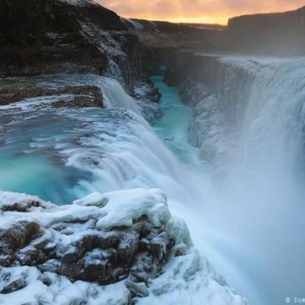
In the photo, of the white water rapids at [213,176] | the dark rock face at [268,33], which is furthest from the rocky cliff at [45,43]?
the dark rock face at [268,33]

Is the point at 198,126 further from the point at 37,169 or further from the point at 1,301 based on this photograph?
the point at 1,301

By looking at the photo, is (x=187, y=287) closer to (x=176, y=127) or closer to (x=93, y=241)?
(x=93, y=241)

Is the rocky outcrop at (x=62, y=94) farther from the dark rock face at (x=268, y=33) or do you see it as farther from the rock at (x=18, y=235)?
the dark rock face at (x=268, y=33)

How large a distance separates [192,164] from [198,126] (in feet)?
14.8

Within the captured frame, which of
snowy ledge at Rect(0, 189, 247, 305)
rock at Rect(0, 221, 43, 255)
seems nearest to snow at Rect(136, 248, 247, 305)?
snowy ledge at Rect(0, 189, 247, 305)

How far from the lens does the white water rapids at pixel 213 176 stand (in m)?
6.22

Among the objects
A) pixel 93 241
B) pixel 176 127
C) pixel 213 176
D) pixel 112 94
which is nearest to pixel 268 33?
pixel 176 127

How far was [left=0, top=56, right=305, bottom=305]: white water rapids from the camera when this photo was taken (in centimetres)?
622

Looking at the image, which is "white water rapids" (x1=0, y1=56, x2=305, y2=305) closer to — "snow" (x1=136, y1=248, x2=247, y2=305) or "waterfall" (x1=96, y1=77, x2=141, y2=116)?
"waterfall" (x1=96, y1=77, x2=141, y2=116)

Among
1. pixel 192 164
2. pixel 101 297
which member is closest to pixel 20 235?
pixel 101 297

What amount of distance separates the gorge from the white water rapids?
3cm

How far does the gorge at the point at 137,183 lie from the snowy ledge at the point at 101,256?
0.01 meters

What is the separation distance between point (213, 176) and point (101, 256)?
9.45 meters

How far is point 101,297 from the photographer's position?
3377mm
